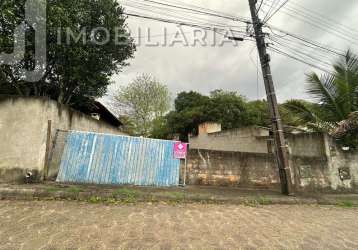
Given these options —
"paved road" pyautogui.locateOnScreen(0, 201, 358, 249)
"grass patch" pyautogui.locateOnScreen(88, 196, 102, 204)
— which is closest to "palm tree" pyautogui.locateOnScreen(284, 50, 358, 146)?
"paved road" pyautogui.locateOnScreen(0, 201, 358, 249)

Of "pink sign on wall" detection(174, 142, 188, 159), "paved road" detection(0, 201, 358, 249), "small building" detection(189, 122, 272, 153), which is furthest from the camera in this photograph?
"small building" detection(189, 122, 272, 153)

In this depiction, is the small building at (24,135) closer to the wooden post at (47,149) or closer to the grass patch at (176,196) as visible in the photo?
the wooden post at (47,149)

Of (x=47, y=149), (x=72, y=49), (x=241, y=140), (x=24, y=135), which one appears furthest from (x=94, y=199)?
(x=241, y=140)

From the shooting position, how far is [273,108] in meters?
8.09

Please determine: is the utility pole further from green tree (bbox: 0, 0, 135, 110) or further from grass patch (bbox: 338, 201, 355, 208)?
green tree (bbox: 0, 0, 135, 110)

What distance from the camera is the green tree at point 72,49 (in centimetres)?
714

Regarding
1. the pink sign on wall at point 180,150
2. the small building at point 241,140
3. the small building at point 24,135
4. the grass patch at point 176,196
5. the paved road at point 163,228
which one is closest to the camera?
the paved road at point 163,228

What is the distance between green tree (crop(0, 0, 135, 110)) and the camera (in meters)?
7.14

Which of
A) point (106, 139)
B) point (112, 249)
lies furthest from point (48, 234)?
point (106, 139)

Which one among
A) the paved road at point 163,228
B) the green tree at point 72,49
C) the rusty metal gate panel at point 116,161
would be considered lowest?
the paved road at point 163,228

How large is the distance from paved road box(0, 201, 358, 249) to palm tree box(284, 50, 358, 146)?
574cm

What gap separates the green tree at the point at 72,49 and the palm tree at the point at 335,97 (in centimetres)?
792

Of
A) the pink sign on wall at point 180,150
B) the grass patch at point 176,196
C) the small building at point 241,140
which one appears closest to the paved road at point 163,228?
the grass patch at point 176,196

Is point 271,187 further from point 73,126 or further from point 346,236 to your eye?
point 73,126
